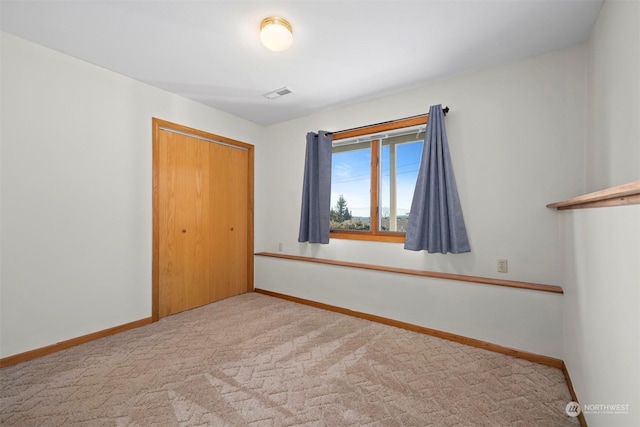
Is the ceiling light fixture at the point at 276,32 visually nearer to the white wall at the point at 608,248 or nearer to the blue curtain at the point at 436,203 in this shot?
the blue curtain at the point at 436,203

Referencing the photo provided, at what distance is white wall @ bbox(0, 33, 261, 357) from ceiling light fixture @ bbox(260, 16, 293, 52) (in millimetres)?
1606

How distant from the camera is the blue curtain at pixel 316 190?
326cm

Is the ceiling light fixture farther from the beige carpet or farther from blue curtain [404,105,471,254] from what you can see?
the beige carpet

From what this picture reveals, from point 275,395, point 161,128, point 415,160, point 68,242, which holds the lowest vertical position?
point 275,395

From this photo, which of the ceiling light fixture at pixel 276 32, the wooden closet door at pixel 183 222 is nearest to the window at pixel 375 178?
the ceiling light fixture at pixel 276 32

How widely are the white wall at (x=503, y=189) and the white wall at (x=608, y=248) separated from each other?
0.14 metres

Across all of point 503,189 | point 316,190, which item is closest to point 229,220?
point 316,190

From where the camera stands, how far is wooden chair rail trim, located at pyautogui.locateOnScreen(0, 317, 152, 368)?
1.91 metres

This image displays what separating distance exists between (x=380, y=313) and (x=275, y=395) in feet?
4.59

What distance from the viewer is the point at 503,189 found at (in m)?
2.29

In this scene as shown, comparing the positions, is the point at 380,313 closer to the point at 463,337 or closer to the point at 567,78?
the point at 463,337

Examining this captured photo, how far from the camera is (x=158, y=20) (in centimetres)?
181

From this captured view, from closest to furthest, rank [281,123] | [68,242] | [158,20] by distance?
[158,20] < [68,242] < [281,123]

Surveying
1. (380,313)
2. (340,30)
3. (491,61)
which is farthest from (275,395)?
(491,61)
